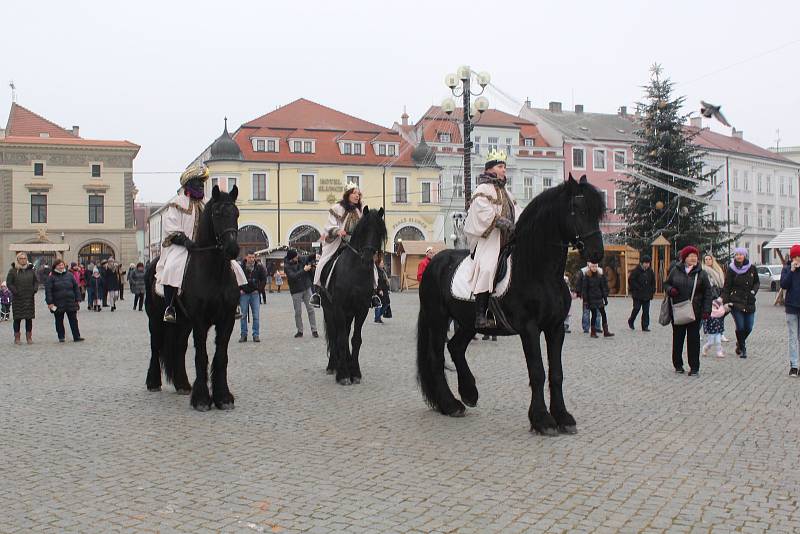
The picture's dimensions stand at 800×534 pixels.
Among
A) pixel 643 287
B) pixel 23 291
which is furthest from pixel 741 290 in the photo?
pixel 23 291

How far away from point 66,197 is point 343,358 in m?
58.9

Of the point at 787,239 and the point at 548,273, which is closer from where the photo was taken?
the point at 548,273

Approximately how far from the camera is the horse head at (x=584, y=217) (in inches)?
265

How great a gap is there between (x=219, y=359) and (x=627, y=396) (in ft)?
15.5

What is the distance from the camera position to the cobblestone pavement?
15.4ft

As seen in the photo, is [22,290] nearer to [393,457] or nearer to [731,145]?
[393,457]

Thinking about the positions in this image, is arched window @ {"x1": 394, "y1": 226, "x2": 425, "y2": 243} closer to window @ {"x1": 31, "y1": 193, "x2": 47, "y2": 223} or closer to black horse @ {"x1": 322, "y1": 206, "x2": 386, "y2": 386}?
window @ {"x1": 31, "y1": 193, "x2": 47, "y2": 223}

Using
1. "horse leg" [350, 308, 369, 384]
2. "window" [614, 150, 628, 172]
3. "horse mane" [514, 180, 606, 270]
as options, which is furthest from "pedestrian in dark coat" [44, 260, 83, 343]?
"window" [614, 150, 628, 172]

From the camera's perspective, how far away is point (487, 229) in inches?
287

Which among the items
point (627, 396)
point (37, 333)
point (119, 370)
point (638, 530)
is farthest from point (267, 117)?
point (638, 530)

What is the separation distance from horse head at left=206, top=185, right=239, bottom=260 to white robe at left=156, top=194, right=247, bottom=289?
0.53 metres

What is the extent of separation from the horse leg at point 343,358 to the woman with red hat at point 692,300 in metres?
4.85

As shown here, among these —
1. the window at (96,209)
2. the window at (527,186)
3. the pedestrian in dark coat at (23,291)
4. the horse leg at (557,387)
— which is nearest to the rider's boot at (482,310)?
the horse leg at (557,387)

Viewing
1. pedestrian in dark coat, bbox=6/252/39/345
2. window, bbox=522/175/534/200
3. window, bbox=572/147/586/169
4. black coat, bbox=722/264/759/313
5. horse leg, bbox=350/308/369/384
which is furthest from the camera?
window, bbox=572/147/586/169
